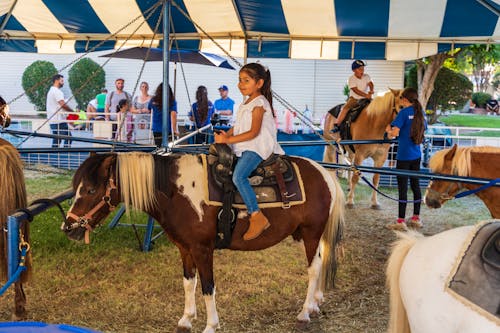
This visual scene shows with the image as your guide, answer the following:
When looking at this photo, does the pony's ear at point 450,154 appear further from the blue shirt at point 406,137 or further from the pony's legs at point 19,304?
the pony's legs at point 19,304

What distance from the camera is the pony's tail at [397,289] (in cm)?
227

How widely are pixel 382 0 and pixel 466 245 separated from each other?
4856 millimetres

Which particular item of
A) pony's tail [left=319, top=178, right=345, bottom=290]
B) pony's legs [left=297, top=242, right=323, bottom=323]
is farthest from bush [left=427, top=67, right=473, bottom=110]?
pony's legs [left=297, top=242, right=323, bottom=323]

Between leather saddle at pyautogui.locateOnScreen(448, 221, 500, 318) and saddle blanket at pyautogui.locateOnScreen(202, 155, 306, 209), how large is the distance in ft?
6.07

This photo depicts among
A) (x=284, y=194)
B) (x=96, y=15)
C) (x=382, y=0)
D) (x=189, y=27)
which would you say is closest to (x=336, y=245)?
(x=284, y=194)

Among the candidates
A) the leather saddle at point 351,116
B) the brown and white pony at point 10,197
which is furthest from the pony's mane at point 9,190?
the leather saddle at point 351,116

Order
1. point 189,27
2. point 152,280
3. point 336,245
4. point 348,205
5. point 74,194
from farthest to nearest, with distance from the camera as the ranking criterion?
point 348,205
point 189,27
point 152,280
point 336,245
point 74,194

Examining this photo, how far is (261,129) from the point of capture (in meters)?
3.65

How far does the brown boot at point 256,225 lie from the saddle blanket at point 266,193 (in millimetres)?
81

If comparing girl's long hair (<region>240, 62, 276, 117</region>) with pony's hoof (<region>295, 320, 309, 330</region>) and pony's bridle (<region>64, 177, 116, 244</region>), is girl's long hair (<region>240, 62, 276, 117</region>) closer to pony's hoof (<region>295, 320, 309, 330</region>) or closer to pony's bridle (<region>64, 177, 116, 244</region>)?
pony's bridle (<region>64, 177, 116, 244</region>)

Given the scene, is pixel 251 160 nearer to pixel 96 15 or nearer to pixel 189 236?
pixel 189 236

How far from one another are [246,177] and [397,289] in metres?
1.55

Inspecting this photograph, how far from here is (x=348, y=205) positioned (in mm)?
8461

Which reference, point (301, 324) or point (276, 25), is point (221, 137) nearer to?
point (301, 324)
